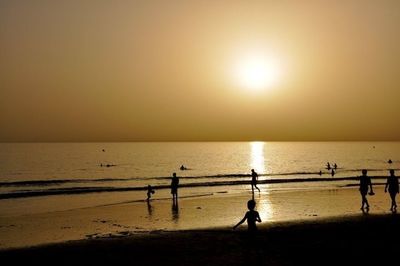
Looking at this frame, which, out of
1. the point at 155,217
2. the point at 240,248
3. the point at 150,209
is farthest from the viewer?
the point at 150,209

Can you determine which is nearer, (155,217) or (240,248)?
(240,248)

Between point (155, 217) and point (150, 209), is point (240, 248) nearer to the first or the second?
point (155, 217)

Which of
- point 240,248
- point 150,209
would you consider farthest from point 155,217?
point 240,248

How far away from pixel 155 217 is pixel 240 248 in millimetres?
11256

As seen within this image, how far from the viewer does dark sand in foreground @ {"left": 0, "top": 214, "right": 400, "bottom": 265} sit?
13.6 m

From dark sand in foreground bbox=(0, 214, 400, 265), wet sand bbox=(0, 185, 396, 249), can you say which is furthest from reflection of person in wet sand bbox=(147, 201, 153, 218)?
dark sand in foreground bbox=(0, 214, 400, 265)

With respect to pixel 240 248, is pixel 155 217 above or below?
above

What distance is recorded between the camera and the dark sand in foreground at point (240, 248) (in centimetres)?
1358

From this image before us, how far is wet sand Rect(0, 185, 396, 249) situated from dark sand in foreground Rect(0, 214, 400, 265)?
88.2 inches

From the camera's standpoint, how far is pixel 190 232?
755 inches

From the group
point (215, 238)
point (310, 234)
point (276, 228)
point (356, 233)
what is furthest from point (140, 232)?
point (356, 233)

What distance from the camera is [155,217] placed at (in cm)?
2558

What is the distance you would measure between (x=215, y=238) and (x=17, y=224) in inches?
511

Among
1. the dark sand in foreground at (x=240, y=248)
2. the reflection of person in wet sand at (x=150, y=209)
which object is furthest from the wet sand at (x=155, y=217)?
the dark sand in foreground at (x=240, y=248)
